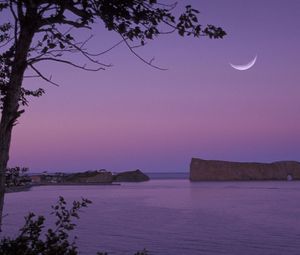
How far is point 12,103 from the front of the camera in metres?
5.33

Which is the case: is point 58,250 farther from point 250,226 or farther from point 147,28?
point 250,226

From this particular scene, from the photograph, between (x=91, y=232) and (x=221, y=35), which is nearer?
(x=221, y=35)

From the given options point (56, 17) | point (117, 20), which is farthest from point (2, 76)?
point (117, 20)

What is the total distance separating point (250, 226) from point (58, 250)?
33.4 meters

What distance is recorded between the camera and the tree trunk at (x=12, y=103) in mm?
5225

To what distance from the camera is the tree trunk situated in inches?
206

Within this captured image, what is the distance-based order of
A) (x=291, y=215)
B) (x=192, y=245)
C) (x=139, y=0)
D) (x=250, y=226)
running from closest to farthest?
(x=139, y=0)
(x=192, y=245)
(x=250, y=226)
(x=291, y=215)

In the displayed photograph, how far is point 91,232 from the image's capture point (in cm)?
3425

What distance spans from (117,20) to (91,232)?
29.9 metres

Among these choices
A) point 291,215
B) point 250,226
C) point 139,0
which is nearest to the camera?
point 139,0

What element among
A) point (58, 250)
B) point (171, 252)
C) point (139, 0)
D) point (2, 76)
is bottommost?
point (171, 252)

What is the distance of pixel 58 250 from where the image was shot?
568 centimetres

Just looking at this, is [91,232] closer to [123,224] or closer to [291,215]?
[123,224]

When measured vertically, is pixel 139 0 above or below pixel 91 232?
above
